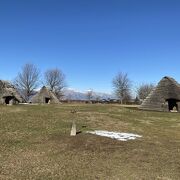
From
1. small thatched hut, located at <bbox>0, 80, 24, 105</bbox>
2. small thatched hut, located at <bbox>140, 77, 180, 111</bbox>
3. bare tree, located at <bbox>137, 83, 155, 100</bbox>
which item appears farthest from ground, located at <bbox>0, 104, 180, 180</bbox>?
bare tree, located at <bbox>137, 83, 155, 100</bbox>

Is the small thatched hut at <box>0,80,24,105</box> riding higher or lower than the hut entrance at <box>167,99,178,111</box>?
higher

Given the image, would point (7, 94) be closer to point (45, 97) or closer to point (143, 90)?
point (45, 97)

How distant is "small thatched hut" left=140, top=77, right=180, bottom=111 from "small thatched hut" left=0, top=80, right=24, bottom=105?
2739 cm

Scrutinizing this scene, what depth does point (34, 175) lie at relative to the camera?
1223cm

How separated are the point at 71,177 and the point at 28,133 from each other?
31.6 feet

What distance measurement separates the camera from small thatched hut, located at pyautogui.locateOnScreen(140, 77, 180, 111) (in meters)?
48.6

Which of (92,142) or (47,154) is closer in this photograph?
(47,154)

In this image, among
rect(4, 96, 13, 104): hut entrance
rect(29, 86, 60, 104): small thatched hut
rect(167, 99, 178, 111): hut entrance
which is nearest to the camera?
rect(167, 99, 178, 111): hut entrance

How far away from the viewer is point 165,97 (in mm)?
48750

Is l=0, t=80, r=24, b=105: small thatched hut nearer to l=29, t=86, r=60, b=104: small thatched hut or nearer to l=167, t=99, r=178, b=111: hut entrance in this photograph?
l=29, t=86, r=60, b=104: small thatched hut

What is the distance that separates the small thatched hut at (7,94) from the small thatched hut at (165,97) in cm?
2739

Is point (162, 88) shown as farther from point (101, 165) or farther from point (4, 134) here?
point (101, 165)

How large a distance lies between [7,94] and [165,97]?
102ft

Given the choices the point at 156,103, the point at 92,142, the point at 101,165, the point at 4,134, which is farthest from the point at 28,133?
the point at 156,103
